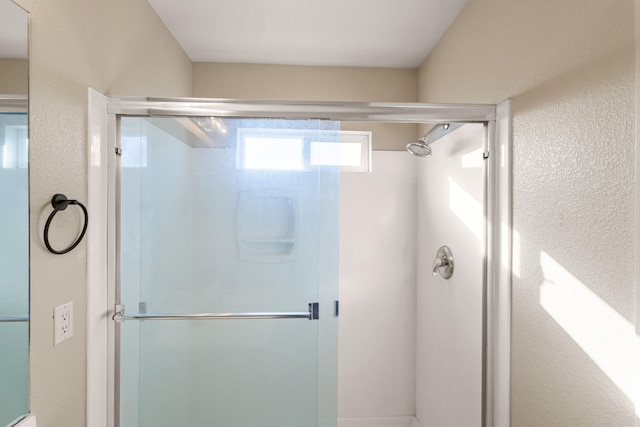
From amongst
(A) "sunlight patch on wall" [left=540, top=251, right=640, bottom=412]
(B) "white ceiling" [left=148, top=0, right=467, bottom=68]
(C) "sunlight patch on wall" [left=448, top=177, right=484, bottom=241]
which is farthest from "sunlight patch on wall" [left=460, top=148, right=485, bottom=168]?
(B) "white ceiling" [left=148, top=0, right=467, bottom=68]

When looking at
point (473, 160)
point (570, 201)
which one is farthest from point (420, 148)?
point (570, 201)

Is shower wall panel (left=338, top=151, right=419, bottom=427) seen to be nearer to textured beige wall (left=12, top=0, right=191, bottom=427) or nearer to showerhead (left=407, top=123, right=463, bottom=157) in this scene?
showerhead (left=407, top=123, right=463, bottom=157)

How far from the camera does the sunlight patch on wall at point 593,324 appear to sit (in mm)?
876

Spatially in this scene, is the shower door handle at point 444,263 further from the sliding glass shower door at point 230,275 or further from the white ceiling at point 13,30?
the white ceiling at point 13,30

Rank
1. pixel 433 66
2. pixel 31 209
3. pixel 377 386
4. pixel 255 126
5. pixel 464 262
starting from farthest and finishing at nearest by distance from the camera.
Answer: pixel 377 386 < pixel 433 66 < pixel 464 262 < pixel 255 126 < pixel 31 209

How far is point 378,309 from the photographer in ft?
8.14

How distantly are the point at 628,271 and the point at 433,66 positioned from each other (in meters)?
1.80

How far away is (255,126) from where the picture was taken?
4.70 feet

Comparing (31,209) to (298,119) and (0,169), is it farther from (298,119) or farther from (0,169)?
(298,119)

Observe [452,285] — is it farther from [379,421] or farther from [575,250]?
[379,421]

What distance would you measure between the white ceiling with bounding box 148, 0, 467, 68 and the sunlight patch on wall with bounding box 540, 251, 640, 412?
1411 mm

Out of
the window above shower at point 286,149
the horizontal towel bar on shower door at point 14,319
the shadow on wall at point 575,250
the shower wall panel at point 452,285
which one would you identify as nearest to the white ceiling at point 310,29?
→ the shower wall panel at point 452,285

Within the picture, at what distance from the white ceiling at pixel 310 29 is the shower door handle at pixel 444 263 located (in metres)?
1.23

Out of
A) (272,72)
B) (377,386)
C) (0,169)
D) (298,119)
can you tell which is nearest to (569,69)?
(298,119)
